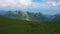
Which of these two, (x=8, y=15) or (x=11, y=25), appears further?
(x=11, y=25)

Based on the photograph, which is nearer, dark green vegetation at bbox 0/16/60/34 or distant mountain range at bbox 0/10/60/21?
distant mountain range at bbox 0/10/60/21

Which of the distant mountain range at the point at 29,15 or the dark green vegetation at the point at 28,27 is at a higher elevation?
the distant mountain range at the point at 29,15

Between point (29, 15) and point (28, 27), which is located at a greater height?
point (29, 15)

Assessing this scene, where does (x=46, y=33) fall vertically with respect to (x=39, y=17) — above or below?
below

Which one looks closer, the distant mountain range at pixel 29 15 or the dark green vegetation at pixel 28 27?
the distant mountain range at pixel 29 15

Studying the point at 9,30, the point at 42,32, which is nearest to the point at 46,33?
the point at 42,32

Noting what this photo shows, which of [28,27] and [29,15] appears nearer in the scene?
[29,15]

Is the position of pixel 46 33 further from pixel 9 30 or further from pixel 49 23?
pixel 9 30

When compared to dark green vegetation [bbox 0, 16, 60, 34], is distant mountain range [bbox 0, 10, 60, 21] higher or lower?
higher

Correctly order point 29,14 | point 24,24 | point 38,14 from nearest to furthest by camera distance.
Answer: point 38,14 → point 29,14 → point 24,24

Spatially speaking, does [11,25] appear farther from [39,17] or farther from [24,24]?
[39,17]

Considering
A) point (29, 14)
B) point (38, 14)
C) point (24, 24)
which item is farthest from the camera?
point (24, 24)
